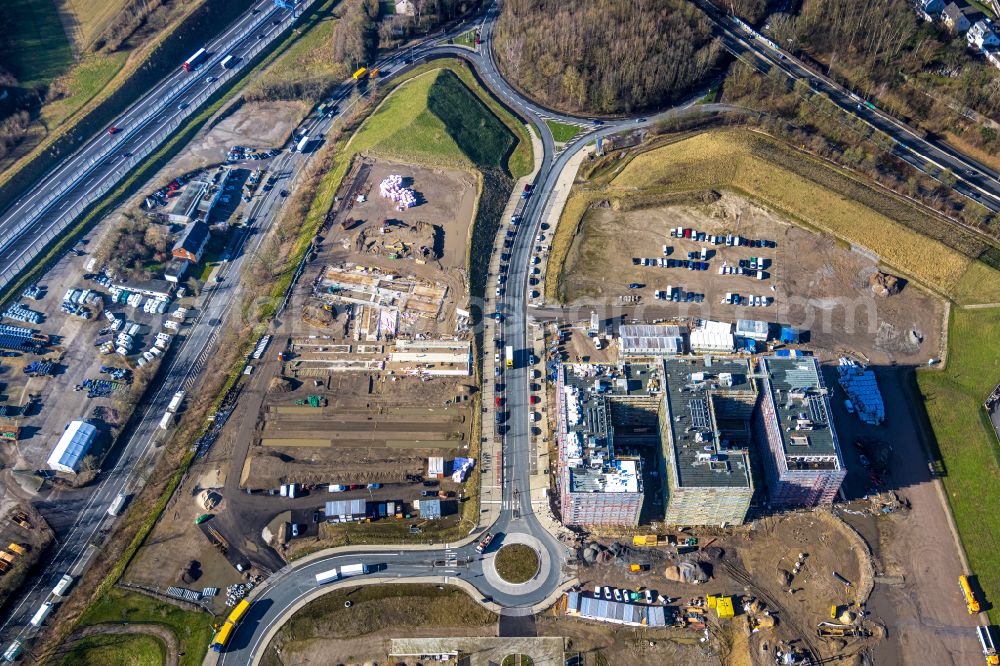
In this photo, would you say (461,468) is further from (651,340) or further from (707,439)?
(651,340)

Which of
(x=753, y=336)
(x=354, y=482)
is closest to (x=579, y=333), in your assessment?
(x=753, y=336)

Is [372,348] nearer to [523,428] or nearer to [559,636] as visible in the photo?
[523,428]

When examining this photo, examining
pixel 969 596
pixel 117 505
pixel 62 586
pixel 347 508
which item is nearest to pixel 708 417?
pixel 969 596

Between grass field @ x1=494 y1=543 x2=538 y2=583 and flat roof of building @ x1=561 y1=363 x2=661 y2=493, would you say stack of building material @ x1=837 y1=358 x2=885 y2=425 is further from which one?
grass field @ x1=494 y1=543 x2=538 y2=583

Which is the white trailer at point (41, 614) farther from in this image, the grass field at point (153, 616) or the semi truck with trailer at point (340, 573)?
the semi truck with trailer at point (340, 573)

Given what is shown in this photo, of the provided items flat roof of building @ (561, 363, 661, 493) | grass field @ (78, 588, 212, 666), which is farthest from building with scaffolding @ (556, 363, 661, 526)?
grass field @ (78, 588, 212, 666)

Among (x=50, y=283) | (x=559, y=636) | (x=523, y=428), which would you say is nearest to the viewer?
(x=559, y=636)

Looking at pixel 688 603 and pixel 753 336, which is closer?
pixel 688 603
